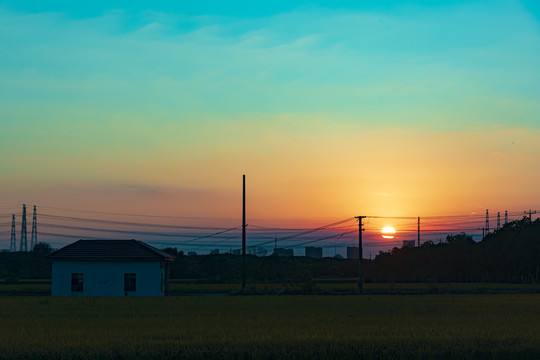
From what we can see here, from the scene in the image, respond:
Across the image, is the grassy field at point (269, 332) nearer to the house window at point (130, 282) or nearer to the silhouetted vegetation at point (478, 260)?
the house window at point (130, 282)

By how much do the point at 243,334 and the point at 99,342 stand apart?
16.8 ft

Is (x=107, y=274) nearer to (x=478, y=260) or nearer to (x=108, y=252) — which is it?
(x=108, y=252)

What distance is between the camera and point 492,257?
102938 mm

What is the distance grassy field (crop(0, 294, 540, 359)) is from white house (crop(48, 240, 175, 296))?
1709cm

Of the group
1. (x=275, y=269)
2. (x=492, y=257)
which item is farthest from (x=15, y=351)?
(x=275, y=269)

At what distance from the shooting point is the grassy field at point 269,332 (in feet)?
64.7

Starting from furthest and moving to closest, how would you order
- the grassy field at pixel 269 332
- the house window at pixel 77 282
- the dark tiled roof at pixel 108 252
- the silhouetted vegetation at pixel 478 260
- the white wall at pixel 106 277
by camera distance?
the silhouetted vegetation at pixel 478 260 → the dark tiled roof at pixel 108 252 → the house window at pixel 77 282 → the white wall at pixel 106 277 → the grassy field at pixel 269 332

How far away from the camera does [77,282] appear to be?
54938 millimetres

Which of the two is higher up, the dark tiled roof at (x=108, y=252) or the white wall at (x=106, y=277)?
the dark tiled roof at (x=108, y=252)

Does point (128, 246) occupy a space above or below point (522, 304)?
above

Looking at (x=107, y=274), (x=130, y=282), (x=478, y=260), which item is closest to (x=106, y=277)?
(x=107, y=274)

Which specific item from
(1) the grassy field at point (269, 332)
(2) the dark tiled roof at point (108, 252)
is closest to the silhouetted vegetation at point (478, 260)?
(2) the dark tiled roof at point (108, 252)

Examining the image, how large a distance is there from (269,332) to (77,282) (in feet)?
117

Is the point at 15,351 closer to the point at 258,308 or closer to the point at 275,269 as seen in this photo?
the point at 258,308
